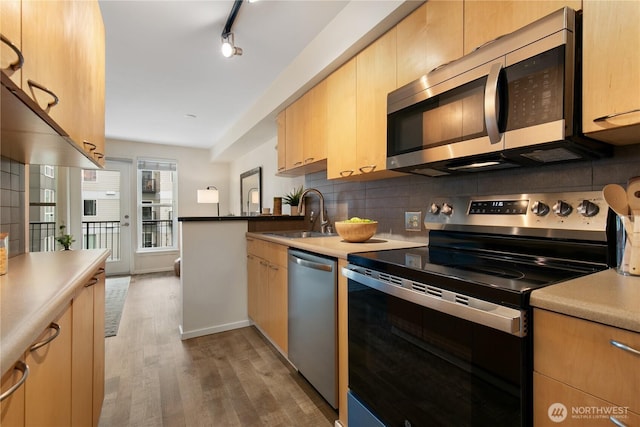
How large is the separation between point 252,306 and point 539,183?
2402 mm

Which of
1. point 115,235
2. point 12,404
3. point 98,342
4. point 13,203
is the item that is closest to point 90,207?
point 115,235

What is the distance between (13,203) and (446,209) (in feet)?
7.36

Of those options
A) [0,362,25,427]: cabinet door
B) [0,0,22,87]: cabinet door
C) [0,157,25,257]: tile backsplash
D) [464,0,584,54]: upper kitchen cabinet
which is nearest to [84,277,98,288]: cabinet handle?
[0,157,25,257]: tile backsplash

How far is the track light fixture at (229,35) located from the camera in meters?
1.97

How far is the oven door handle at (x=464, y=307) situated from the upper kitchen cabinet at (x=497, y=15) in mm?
1013

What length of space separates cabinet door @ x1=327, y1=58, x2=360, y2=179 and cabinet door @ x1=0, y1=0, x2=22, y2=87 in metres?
1.58

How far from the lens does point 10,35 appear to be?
73 centimetres

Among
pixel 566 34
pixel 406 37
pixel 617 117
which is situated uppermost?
pixel 406 37

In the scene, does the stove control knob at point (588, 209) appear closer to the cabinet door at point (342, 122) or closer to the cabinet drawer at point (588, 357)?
the cabinet drawer at point (588, 357)

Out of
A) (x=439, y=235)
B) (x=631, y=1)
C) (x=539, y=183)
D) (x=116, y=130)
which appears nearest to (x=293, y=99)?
(x=439, y=235)

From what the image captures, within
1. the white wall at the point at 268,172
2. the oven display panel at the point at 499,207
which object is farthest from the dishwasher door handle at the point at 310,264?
the white wall at the point at 268,172

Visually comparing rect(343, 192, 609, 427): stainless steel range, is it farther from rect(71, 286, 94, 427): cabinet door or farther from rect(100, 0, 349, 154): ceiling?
rect(100, 0, 349, 154): ceiling

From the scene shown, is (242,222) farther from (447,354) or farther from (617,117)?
(617,117)

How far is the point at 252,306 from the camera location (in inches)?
112
